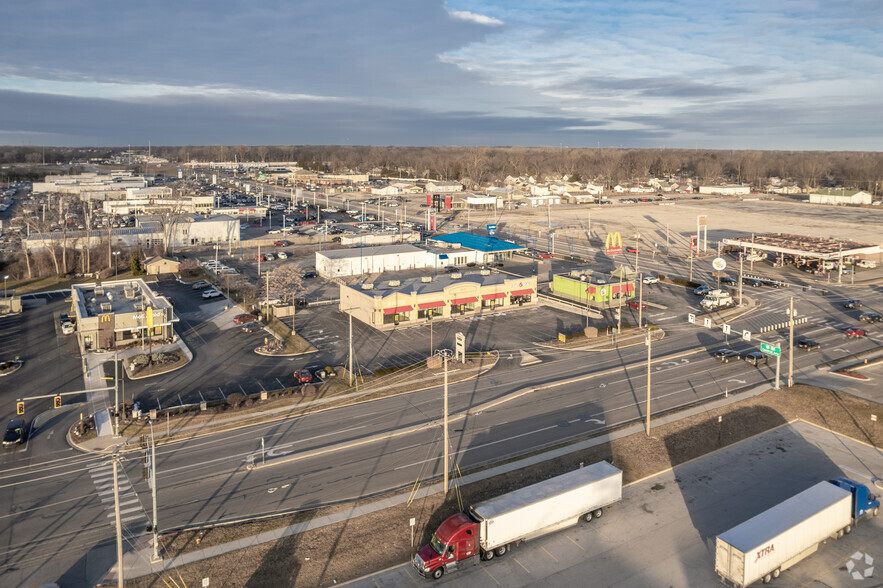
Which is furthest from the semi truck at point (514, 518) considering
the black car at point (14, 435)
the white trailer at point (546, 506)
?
the black car at point (14, 435)

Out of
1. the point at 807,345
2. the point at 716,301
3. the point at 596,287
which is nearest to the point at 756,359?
the point at 807,345

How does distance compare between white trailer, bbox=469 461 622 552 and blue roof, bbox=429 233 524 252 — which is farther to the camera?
blue roof, bbox=429 233 524 252

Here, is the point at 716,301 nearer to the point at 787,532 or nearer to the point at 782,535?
the point at 787,532

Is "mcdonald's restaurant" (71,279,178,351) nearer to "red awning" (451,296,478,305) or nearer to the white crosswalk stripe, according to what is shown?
the white crosswalk stripe

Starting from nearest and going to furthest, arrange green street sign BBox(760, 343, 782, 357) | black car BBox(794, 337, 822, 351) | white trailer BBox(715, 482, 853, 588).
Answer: white trailer BBox(715, 482, 853, 588) → green street sign BBox(760, 343, 782, 357) → black car BBox(794, 337, 822, 351)

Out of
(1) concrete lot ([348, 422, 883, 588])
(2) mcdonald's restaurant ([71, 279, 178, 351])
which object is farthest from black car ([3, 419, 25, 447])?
(1) concrete lot ([348, 422, 883, 588])
